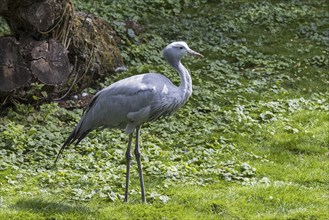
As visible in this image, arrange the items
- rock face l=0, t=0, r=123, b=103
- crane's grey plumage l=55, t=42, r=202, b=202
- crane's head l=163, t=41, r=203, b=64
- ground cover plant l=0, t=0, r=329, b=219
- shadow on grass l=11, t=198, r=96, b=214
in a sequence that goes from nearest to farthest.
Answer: shadow on grass l=11, t=198, r=96, b=214 → crane's grey plumage l=55, t=42, r=202, b=202 → ground cover plant l=0, t=0, r=329, b=219 → crane's head l=163, t=41, r=203, b=64 → rock face l=0, t=0, r=123, b=103

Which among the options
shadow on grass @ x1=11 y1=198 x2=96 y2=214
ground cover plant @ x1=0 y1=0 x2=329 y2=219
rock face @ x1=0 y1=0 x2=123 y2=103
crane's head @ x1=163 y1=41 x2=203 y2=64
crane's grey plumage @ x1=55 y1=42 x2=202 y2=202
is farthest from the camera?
rock face @ x1=0 y1=0 x2=123 y2=103

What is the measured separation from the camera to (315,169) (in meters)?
8.59

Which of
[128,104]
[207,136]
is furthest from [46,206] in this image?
[207,136]

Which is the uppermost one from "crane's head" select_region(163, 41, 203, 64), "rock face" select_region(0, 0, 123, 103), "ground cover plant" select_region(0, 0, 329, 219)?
"crane's head" select_region(163, 41, 203, 64)

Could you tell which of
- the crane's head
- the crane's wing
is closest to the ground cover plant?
the crane's wing

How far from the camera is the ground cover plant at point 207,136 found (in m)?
7.20

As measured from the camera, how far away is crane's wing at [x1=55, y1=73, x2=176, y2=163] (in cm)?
702

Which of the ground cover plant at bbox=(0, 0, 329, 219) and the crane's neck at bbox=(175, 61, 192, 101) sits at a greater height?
the crane's neck at bbox=(175, 61, 192, 101)

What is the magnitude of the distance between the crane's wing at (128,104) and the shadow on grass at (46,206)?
886 mm

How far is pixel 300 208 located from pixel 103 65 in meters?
5.50

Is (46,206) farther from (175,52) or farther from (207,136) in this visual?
(207,136)

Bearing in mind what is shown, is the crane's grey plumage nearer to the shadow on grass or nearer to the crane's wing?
the crane's wing

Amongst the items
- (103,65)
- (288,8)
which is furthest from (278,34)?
(103,65)

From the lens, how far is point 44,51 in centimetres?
1021
